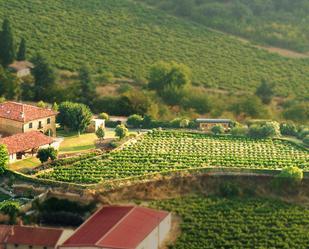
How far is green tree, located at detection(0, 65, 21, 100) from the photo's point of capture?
96.4m

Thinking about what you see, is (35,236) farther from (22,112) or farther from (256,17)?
(256,17)

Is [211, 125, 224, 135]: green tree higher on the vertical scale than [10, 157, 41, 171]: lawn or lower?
higher

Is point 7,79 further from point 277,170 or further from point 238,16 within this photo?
point 238,16

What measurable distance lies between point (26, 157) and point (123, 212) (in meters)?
11.5

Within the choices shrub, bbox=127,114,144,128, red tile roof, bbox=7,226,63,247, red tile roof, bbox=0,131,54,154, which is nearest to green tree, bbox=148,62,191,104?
shrub, bbox=127,114,144,128

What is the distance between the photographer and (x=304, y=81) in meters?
114

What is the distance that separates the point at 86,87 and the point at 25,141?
66.4 ft

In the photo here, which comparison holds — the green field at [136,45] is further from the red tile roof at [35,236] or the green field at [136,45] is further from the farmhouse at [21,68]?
the red tile roof at [35,236]

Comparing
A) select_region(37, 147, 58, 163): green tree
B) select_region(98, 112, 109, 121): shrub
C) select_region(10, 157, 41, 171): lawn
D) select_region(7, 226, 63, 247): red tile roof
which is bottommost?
select_region(7, 226, 63, 247): red tile roof

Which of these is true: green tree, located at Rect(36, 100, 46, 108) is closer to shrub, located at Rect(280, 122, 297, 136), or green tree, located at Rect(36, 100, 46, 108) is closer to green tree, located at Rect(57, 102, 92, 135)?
green tree, located at Rect(57, 102, 92, 135)

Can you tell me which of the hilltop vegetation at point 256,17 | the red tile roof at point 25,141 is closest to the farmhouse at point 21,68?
the red tile roof at point 25,141

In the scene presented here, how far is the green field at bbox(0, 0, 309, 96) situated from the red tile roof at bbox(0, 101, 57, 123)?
23821 millimetres

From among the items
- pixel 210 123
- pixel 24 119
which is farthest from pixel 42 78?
pixel 210 123

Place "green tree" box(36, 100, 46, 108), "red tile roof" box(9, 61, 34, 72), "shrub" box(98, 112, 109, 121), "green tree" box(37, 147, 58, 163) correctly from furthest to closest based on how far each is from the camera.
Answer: "red tile roof" box(9, 61, 34, 72), "shrub" box(98, 112, 109, 121), "green tree" box(36, 100, 46, 108), "green tree" box(37, 147, 58, 163)
